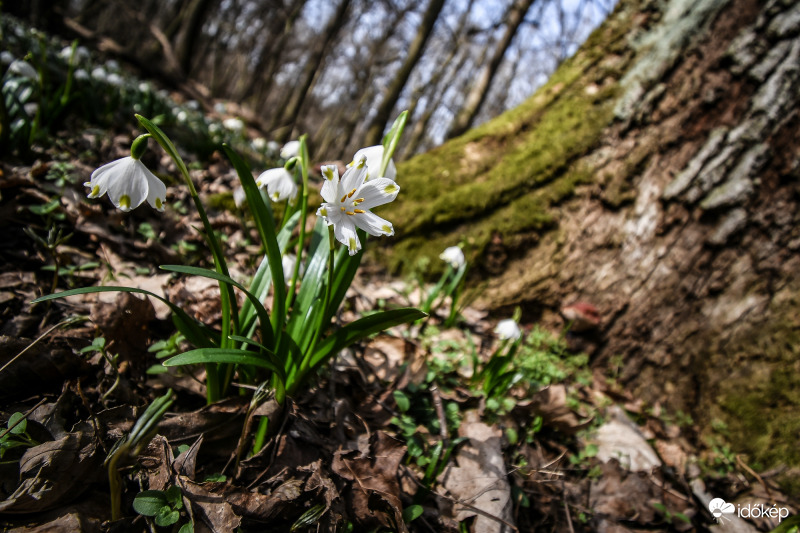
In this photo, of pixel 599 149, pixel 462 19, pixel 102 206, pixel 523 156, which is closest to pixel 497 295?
pixel 523 156

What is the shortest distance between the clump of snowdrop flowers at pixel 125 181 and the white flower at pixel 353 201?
0.44m

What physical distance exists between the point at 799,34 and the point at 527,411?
257 centimetres

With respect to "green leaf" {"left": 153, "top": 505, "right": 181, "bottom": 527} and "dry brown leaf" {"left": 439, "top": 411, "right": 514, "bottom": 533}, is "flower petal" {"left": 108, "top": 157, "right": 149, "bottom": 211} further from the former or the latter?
"dry brown leaf" {"left": 439, "top": 411, "right": 514, "bottom": 533}

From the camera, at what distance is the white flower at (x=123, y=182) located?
3.13 feet

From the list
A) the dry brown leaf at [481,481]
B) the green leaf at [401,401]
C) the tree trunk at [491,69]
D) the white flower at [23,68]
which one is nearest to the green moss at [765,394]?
the dry brown leaf at [481,481]

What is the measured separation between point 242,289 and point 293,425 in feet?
1.64

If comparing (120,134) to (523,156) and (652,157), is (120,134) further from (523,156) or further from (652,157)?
(652,157)

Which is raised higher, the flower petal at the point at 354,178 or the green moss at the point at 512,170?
the green moss at the point at 512,170

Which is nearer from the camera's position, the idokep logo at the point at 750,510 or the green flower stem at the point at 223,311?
the green flower stem at the point at 223,311

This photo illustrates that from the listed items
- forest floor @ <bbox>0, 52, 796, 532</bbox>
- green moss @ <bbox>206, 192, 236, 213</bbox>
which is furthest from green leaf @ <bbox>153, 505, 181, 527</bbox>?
green moss @ <bbox>206, 192, 236, 213</bbox>

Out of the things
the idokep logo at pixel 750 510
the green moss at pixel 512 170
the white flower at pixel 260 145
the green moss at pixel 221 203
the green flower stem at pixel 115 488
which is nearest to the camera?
the green flower stem at pixel 115 488

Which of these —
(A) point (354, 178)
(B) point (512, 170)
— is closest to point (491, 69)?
(B) point (512, 170)

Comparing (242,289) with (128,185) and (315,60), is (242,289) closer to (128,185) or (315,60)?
(128,185)

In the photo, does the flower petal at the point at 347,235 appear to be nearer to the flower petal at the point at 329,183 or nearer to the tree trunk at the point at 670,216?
the flower petal at the point at 329,183
